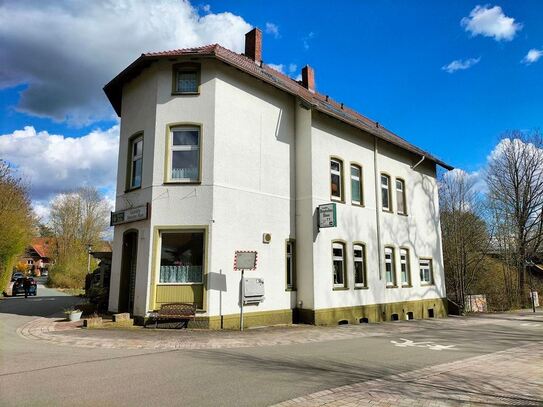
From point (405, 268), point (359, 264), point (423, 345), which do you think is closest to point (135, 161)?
point (359, 264)

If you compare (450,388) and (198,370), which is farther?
(198,370)

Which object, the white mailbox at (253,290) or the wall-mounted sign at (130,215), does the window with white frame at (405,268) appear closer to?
the white mailbox at (253,290)

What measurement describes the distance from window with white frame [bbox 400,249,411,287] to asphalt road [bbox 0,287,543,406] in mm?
9215

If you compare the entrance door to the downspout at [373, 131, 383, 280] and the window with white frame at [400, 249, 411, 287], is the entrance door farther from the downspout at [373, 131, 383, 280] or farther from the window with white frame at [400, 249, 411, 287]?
the window with white frame at [400, 249, 411, 287]

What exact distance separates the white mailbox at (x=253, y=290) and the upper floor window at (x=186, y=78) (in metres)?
6.64

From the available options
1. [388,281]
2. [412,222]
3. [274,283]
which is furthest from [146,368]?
[412,222]

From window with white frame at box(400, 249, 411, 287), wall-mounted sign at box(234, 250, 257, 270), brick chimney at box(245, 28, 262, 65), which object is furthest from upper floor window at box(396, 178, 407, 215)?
wall-mounted sign at box(234, 250, 257, 270)

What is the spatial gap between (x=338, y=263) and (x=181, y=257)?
21.8ft

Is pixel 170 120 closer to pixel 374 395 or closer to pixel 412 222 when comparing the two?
pixel 374 395

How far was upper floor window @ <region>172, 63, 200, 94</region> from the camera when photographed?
46.9ft

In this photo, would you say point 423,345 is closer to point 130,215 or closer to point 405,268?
point 130,215

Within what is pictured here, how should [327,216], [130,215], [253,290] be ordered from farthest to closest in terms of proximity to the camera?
[327,216] → [130,215] → [253,290]

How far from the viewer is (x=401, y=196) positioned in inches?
872

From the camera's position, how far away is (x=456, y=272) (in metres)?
28.1
